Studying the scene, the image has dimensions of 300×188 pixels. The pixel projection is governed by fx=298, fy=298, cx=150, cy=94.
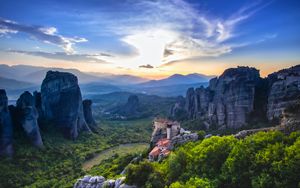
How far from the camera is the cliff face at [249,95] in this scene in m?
64.6

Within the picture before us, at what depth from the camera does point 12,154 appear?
198ft

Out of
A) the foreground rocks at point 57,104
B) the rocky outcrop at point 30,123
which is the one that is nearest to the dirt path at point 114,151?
the foreground rocks at point 57,104

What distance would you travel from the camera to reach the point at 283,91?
214ft

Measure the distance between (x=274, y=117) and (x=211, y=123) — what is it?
72.7ft

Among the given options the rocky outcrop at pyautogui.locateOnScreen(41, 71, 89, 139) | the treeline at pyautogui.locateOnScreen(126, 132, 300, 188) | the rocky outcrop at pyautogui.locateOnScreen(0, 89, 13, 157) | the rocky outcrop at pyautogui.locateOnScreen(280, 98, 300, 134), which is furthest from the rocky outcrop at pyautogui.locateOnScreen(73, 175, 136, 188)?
the rocky outcrop at pyautogui.locateOnScreen(41, 71, 89, 139)

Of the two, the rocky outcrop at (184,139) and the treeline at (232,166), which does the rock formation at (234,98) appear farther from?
the treeline at (232,166)

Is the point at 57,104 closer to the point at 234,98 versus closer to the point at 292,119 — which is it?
the point at 234,98

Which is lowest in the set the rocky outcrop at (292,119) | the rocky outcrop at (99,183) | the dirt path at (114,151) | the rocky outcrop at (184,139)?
the dirt path at (114,151)

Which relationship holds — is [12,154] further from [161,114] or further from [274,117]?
[161,114]

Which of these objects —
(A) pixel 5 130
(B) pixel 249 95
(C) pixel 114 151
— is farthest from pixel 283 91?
(A) pixel 5 130

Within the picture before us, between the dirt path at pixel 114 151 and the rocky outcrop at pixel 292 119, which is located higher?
the rocky outcrop at pixel 292 119

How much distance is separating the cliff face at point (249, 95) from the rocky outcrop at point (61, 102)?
40.4m

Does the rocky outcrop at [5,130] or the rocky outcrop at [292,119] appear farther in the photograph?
the rocky outcrop at [5,130]

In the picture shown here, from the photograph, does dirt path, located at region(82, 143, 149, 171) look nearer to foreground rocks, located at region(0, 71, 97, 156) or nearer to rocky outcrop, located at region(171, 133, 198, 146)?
foreground rocks, located at region(0, 71, 97, 156)
